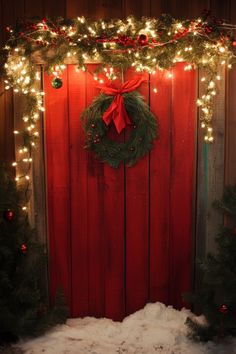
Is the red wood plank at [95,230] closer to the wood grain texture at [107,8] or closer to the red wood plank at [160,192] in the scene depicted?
the red wood plank at [160,192]

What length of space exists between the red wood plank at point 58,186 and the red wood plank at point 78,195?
0.05 meters

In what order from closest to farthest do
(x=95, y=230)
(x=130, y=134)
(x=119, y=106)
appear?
(x=119, y=106) → (x=130, y=134) → (x=95, y=230)

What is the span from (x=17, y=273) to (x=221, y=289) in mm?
1878

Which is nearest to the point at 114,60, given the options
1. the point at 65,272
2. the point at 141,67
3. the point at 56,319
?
the point at 141,67

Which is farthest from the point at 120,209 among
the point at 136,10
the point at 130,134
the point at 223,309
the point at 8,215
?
the point at 136,10

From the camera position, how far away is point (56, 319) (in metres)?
4.41

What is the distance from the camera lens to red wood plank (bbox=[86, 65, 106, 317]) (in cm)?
449

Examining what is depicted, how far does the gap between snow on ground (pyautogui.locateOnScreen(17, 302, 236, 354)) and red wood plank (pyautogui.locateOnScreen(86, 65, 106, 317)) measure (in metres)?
0.22

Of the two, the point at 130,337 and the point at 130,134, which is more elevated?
the point at 130,134

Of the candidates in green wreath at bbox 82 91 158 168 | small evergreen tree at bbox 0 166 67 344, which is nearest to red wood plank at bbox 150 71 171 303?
green wreath at bbox 82 91 158 168

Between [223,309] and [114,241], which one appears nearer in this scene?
[223,309]

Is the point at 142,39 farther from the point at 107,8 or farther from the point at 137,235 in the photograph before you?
the point at 137,235

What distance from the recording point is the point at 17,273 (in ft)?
13.8

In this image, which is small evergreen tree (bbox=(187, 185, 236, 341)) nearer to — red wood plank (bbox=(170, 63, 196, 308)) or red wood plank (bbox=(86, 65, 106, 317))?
red wood plank (bbox=(170, 63, 196, 308))
